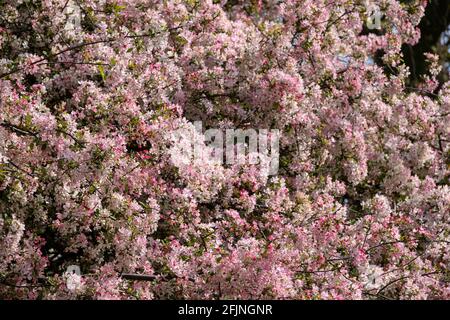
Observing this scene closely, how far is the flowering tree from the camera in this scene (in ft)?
19.0

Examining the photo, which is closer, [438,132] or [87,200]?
[87,200]

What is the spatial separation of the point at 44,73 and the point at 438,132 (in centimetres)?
461

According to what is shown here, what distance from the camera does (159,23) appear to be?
7.02 meters

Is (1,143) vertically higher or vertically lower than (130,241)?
higher

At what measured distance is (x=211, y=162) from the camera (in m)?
6.68

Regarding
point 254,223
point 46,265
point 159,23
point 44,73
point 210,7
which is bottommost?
point 46,265

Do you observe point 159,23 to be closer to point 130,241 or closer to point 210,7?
point 210,7

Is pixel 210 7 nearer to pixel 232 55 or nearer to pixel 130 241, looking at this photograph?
pixel 232 55

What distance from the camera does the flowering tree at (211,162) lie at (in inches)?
228

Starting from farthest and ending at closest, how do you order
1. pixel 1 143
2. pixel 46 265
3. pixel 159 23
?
1. pixel 159 23
2. pixel 46 265
3. pixel 1 143

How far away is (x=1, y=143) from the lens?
5.52 metres

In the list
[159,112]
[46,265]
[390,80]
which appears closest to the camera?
[46,265]
